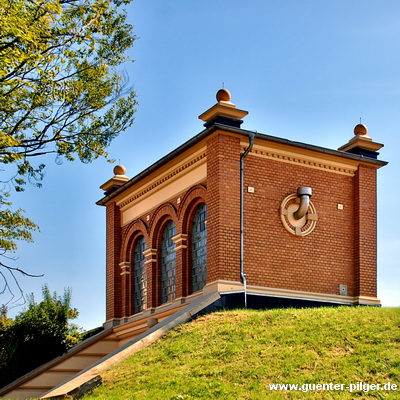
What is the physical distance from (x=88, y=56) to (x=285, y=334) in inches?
326

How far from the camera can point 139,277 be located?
1070 inches

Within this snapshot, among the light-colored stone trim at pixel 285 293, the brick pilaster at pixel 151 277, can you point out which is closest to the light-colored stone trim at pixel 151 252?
the brick pilaster at pixel 151 277

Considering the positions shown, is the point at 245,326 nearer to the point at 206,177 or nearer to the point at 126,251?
the point at 206,177

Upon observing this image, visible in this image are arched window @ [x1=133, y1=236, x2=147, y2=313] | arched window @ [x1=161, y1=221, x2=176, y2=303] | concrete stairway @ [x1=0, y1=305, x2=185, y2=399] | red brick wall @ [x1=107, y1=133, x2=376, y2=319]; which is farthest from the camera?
arched window @ [x1=133, y1=236, x2=147, y2=313]

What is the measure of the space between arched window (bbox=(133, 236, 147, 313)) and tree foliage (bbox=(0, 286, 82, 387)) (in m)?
2.21

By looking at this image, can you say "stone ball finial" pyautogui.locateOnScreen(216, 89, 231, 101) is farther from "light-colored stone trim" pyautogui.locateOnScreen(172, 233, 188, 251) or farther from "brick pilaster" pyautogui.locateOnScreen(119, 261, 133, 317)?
"brick pilaster" pyautogui.locateOnScreen(119, 261, 133, 317)

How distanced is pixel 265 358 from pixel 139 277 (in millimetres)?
12582

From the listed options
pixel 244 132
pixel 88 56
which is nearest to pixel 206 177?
pixel 244 132

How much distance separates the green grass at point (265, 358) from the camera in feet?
44.5

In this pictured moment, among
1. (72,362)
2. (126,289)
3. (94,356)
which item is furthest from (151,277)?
(72,362)

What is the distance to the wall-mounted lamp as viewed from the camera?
73.8 ft

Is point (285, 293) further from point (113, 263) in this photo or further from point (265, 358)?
point (113, 263)

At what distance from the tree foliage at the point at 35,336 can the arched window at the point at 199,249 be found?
5.15 m

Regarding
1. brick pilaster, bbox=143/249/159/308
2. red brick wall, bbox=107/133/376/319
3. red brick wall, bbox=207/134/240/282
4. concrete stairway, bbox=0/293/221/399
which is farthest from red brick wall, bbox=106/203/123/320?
red brick wall, bbox=207/134/240/282
